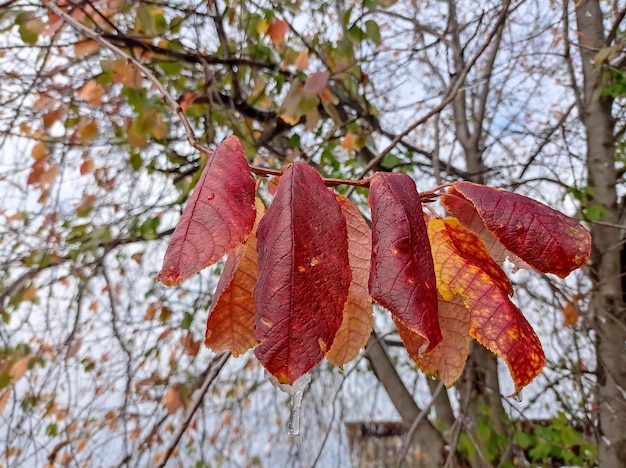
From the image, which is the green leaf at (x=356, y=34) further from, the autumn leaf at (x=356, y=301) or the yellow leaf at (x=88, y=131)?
the autumn leaf at (x=356, y=301)

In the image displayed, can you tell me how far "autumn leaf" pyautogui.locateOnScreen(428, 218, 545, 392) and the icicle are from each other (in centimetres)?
13

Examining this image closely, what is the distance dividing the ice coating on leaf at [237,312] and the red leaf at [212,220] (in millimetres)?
57

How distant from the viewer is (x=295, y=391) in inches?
12.8

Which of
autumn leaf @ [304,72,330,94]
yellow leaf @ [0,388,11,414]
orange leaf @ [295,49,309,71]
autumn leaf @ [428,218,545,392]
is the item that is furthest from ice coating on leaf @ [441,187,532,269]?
yellow leaf @ [0,388,11,414]

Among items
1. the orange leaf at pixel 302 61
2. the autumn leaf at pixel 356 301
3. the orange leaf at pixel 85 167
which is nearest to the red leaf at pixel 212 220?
the autumn leaf at pixel 356 301

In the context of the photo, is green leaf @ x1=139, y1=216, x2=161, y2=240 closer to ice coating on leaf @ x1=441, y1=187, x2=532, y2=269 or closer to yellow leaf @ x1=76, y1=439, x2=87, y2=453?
yellow leaf @ x1=76, y1=439, x2=87, y2=453

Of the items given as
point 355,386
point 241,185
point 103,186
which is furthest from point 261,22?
point 355,386

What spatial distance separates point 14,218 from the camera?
6.72 ft

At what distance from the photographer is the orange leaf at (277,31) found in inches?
62.6

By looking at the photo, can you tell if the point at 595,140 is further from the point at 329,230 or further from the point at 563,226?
the point at 329,230

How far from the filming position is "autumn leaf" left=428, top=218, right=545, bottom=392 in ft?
1.15

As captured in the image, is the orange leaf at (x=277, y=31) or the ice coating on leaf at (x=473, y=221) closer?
the ice coating on leaf at (x=473, y=221)

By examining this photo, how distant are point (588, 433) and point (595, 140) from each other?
1005mm

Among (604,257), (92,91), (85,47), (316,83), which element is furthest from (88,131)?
(604,257)
